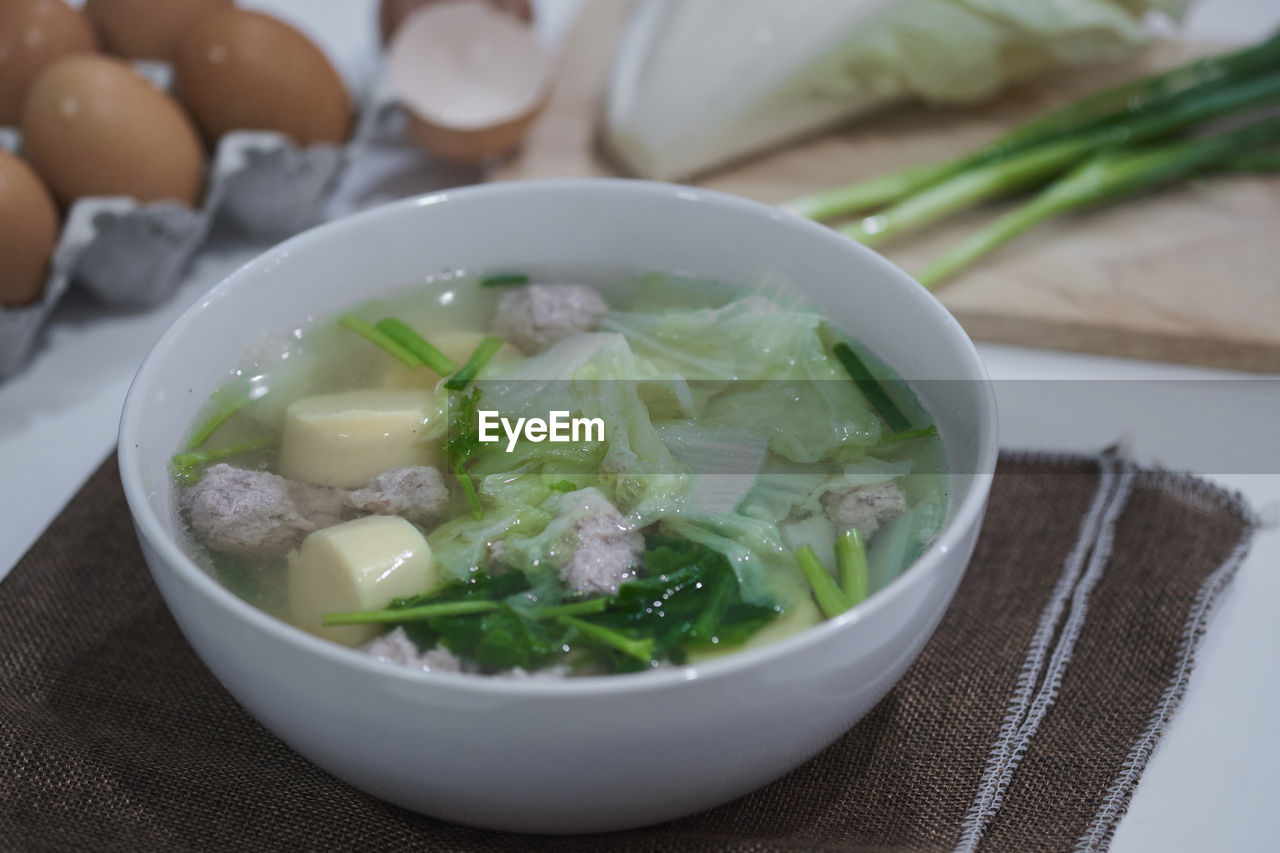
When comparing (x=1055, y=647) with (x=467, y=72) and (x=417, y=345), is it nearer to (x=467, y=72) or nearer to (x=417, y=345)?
(x=417, y=345)

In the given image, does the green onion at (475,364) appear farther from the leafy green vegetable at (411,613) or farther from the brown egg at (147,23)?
the brown egg at (147,23)

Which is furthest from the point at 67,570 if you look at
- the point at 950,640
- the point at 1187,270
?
the point at 1187,270

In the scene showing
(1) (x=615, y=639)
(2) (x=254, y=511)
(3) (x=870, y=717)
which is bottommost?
(3) (x=870, y=717)

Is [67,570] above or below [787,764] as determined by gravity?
below

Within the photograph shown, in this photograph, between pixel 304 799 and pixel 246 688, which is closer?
pixel 246 688

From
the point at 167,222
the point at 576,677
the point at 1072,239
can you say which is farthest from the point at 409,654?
the point at 1072,239

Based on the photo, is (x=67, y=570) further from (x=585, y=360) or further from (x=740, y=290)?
(x=740, y=290)

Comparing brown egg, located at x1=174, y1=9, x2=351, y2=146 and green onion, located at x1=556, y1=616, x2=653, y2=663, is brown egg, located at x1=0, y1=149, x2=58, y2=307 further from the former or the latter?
green onion, located at x1=556, y1=616, x2=653, y2=663
